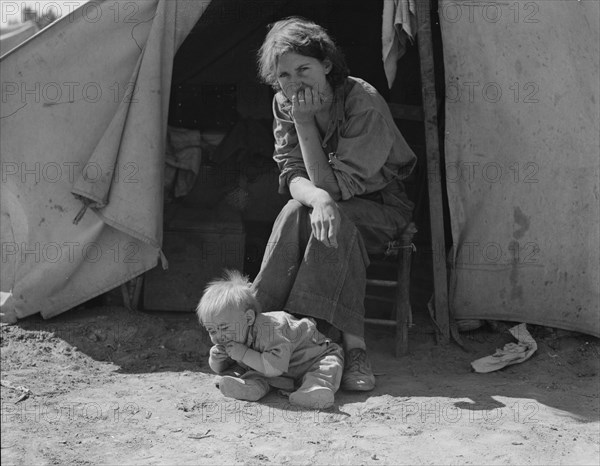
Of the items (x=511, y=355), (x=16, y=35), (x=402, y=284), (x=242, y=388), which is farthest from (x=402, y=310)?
(x=16, y=35)

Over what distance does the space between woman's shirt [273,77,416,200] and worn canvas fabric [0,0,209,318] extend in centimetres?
70

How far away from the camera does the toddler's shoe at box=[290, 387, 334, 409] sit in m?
3.63

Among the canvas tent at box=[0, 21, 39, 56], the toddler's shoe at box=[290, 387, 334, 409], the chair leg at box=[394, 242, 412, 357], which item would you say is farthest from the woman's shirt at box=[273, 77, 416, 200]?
the canvas tent at box=[0, 21, 39, 56]

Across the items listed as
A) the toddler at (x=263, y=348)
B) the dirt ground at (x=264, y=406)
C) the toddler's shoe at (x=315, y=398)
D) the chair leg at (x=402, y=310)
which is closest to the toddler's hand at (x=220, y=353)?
the toddler at (x=263, y=348)

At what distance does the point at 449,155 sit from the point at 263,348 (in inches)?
64.3

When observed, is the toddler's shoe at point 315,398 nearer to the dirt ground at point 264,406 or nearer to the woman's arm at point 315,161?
the dirt ground at point 264,406

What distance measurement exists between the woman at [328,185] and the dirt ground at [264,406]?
16.7 inches

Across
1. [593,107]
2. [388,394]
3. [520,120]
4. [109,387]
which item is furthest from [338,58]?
[109,387]

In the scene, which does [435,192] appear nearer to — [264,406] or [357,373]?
[357,373]

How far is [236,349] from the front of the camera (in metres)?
3.68

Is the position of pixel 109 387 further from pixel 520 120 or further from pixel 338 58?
pixel 520 120

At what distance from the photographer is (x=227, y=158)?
5707 millimetres

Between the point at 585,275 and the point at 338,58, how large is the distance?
5.84 feet

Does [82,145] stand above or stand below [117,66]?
below
